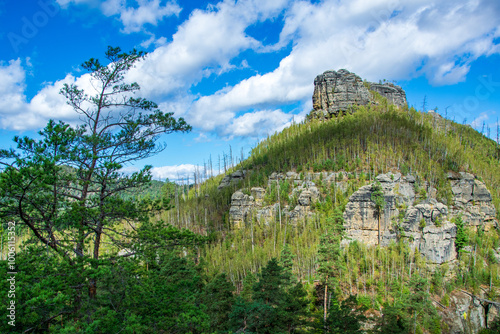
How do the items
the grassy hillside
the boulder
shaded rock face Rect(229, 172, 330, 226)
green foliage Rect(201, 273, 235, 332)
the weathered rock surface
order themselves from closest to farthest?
green foliage Rect(201, 273, 235, 332) < the grassy hillside < shaded rock face Rect(229, 172, 330, 226) < the boulder < the weathered rock surface

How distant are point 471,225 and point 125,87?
62052mm

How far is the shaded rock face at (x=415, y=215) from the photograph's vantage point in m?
41.0

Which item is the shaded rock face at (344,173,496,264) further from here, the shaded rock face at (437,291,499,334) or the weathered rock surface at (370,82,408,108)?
the weathered rock surface at (370,82,408,108)

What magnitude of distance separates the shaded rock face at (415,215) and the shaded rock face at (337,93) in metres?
48.1

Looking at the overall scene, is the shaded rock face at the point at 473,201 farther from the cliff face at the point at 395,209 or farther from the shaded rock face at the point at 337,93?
the shaded rock face at the point at 337,93

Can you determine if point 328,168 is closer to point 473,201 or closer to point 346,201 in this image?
point 346,201

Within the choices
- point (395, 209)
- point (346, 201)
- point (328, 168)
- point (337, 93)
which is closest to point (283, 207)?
point (346, 201)

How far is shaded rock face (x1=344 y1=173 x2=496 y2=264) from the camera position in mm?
41000

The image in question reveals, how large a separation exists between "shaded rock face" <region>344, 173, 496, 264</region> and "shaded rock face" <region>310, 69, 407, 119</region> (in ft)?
158

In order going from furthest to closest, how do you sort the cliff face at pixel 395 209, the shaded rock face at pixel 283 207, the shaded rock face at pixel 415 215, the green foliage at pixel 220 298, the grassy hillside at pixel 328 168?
1. the shaded rock face at pixel 283 207
2. the grassy hillside at pixel 328 168
3. the cliff face at pixel 395 209
4. the shaded rock face at pixel 415 215
5. the green foliage at pixel 220 298

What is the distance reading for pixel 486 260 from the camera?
139 ft

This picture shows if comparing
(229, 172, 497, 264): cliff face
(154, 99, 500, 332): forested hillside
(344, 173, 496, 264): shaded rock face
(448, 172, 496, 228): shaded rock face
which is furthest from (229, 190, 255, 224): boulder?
(448, 172, 496, 228): shaded rock face

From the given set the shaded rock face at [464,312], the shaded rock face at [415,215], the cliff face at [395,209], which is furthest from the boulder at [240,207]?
the shaded rock face at [464,312]

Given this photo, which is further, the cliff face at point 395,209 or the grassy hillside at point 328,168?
the grassy hillside at point 328,168
